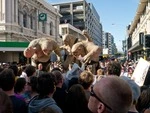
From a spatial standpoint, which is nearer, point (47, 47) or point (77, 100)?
point (77, 100)

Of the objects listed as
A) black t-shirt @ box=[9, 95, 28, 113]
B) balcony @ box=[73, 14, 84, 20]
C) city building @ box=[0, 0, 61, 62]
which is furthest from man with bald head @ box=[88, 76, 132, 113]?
balcony @ box=[73, 14, 84, 20]

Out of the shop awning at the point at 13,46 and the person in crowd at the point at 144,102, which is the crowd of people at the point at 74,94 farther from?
the shop awning at the point at 13,46

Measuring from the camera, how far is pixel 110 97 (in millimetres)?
2230

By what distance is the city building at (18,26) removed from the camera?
32.6 m

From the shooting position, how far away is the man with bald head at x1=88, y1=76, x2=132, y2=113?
7.29ft

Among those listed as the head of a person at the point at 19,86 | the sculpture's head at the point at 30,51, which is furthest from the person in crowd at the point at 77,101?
the sculpture's head at the point at 30,51

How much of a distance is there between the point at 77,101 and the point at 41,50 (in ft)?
13.2

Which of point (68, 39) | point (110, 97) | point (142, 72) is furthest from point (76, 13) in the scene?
point (110, 97)

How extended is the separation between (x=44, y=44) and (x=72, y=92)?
381 cm

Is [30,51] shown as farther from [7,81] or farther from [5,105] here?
[5,105]

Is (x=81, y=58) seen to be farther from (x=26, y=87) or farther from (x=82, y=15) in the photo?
(x=82, y=15)

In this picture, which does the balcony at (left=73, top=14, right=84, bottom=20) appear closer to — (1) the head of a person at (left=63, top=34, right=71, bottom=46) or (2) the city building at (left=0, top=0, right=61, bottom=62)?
(2) the city building at (left=0, top=0, right=61, bottom=62)

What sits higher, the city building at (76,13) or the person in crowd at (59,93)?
the city building at (76,13)

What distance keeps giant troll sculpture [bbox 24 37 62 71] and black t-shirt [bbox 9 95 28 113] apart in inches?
148
